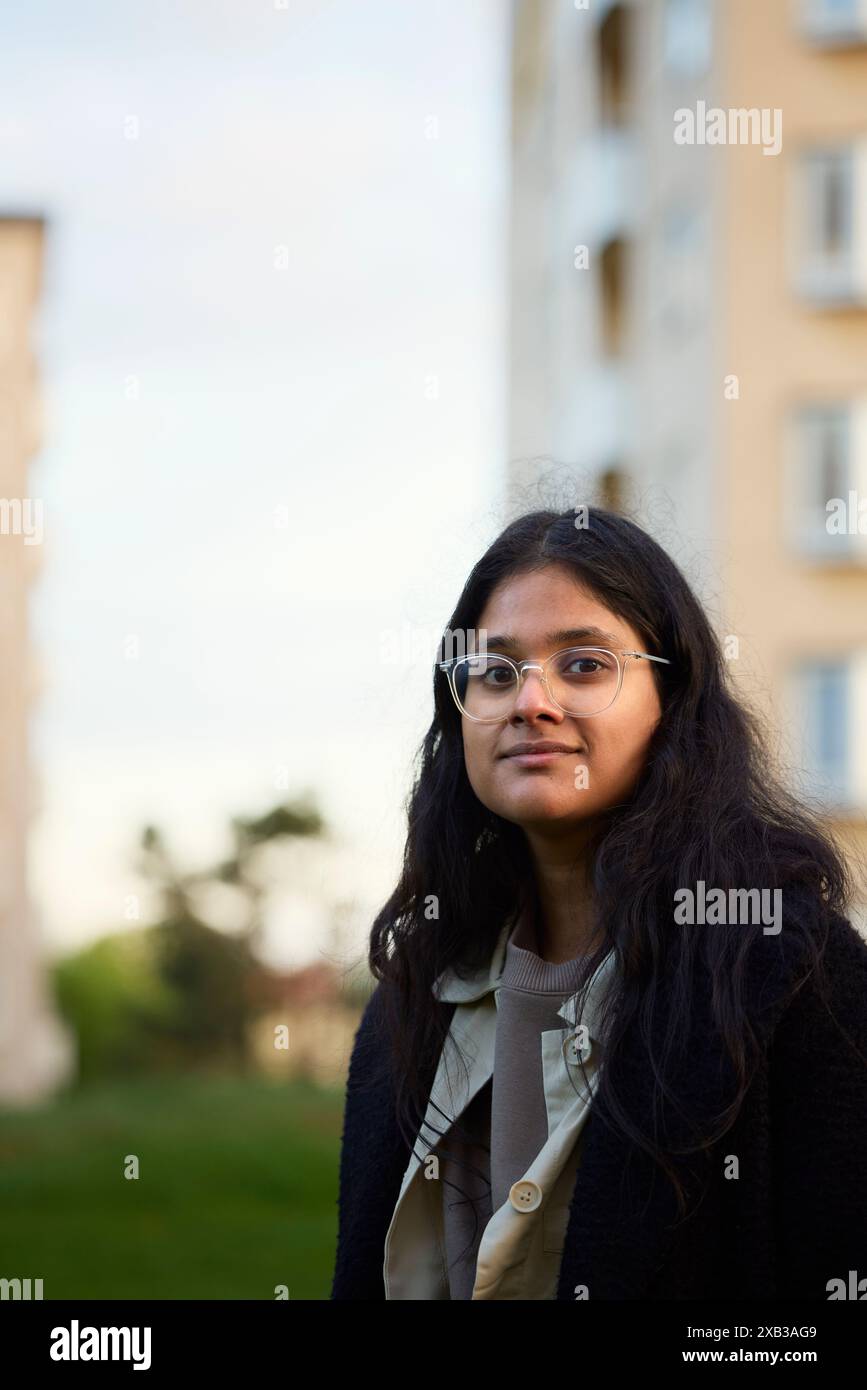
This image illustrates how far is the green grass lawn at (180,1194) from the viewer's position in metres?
13.0

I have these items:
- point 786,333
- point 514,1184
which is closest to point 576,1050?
point 514,1184

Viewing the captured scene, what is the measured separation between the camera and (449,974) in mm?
2797

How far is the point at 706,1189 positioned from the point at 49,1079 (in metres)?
23.0

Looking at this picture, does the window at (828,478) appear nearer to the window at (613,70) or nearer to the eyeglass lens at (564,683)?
the window at (613,70)

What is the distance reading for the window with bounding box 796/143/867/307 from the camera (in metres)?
18.6

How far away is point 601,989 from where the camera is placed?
2482 mm

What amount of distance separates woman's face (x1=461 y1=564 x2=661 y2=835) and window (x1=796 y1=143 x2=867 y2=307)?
17.0m

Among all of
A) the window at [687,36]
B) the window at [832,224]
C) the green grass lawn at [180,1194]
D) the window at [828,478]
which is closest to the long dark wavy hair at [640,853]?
the green grass lawn at [180,1194]

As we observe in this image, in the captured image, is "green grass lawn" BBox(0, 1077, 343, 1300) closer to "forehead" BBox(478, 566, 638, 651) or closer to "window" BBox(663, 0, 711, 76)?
"forehead" BBox(478, 566, 638, 651)

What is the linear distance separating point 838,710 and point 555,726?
1661 cm

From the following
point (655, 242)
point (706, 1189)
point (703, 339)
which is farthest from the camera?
point (655, 242)
